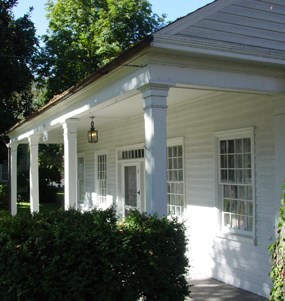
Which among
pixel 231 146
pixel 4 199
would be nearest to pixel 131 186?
pixel 231 146

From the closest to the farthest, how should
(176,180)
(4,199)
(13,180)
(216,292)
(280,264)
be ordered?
(280,264), (216,292), (176,180), (13,180), (4,199)

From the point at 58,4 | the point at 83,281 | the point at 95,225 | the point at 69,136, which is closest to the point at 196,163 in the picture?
the point at 69,136

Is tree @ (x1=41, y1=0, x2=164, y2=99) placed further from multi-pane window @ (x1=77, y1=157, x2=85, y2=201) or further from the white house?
the white house

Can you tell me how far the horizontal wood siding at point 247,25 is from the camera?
6.04 metres

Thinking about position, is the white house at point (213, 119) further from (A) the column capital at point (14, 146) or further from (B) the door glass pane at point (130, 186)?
(A) the column capital at point (14, 146)

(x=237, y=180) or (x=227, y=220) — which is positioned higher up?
(x=237, y=180)

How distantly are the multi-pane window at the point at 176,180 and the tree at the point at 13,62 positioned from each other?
12475 millimetres

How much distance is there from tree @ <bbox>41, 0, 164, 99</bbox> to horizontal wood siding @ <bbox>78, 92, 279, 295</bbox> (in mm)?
14418

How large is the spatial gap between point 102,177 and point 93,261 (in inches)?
365

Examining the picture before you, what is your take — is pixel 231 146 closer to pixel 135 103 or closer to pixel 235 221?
pixel 235 221

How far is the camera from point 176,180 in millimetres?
8938

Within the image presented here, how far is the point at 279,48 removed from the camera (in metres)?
Answer: 6.50

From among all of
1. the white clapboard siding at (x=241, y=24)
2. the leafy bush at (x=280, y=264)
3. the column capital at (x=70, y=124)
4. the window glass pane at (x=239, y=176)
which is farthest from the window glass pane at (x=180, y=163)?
the leafy bush at (x=280, y=264)

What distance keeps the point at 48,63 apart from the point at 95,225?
63.8 feet
